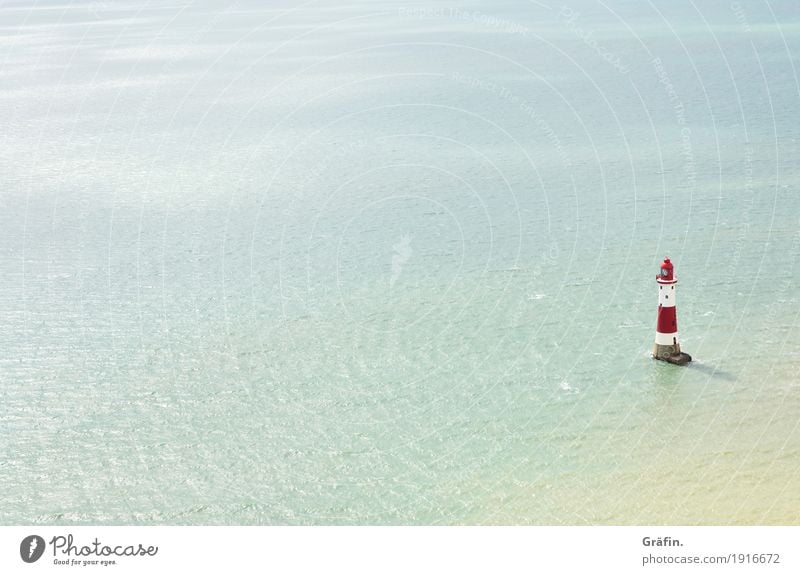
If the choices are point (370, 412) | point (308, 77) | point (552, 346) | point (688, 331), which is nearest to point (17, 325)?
point (370, 412)

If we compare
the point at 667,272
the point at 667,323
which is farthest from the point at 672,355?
the point at 667,272

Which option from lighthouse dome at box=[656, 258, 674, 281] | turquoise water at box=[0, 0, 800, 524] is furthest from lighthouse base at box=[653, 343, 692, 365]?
lighthouse dome at box=[656, 258, 674, 281]

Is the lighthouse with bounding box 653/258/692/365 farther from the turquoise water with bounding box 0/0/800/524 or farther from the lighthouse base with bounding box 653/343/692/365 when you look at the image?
the turquoise water with bounding box 0/0/800/524

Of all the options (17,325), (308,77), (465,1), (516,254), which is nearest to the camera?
(17,325)

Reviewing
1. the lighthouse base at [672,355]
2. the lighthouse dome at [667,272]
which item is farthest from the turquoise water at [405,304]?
the lighthouse dome at [667,272]

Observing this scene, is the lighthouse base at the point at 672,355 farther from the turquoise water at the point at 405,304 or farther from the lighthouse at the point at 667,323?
the turquoise water at the point at 405,304

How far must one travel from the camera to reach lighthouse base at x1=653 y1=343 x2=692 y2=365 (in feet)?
76.7

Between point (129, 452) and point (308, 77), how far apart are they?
144 ft

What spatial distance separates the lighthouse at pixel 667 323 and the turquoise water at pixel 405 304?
387 millimetres

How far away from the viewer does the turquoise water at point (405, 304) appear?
19375 mm

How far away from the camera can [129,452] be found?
20500mm

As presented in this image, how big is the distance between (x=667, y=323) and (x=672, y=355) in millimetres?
713
